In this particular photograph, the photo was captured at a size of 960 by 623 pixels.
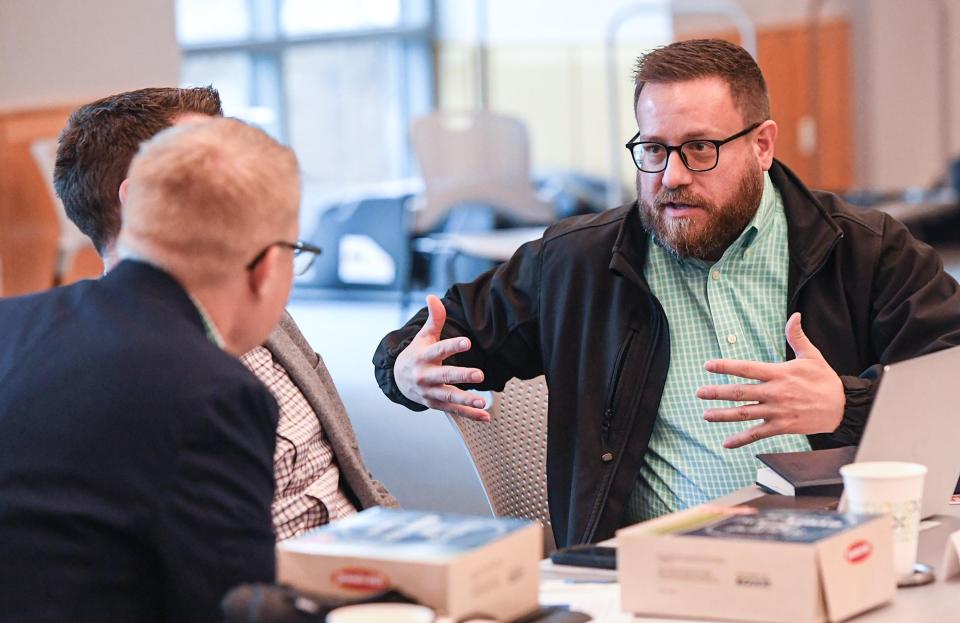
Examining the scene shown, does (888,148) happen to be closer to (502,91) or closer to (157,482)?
(502,91)

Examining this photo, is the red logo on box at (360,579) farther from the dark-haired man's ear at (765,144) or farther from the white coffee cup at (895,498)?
the dark-haired man's ear at (765,144)

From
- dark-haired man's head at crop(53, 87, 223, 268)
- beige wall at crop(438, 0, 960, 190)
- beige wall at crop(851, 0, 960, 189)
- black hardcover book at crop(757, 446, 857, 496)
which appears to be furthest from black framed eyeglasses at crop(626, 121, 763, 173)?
beige wall at crop(851, 0, 960, 189)

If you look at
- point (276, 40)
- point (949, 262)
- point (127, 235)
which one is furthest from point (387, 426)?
point (276, 40)

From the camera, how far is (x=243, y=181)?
1.43m

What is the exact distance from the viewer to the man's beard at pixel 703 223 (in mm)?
2332

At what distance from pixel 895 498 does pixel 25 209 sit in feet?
17.7

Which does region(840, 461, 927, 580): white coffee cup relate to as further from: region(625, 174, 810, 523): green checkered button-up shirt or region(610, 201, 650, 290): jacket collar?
region(610, 201, 650, 290): jacket collar

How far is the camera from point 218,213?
4.67 feet

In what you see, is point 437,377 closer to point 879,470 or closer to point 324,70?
point 879,470

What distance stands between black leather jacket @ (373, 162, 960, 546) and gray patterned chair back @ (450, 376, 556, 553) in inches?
2.1

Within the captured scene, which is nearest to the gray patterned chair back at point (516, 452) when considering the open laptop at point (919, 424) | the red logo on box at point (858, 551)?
the open laptop at point (919, 424)

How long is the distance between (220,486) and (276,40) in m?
9.58

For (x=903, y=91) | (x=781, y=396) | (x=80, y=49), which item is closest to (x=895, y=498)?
(x=781, y=396)

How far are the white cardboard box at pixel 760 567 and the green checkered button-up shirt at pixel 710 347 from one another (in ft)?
2.76
